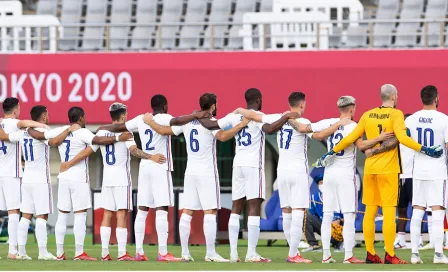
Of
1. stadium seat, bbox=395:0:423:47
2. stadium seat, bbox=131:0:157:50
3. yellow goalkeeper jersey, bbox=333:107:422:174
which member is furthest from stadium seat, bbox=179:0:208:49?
yellow goalkeeper jersey, bbox=333:107:422:174

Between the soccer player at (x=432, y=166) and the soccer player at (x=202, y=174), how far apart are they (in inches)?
93.9

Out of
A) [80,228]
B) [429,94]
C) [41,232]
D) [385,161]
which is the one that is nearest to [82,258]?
[80,228]

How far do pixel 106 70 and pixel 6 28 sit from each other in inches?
98.0

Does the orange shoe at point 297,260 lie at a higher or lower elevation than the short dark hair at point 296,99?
lower

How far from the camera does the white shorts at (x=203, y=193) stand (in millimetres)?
15648

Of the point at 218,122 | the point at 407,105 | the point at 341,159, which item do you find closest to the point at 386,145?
the point at 341,159

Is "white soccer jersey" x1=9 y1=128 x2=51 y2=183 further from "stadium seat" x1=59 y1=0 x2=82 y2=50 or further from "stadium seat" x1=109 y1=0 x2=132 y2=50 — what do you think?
"stadium seat" x1=59 y1=0 x2=82 y2=50

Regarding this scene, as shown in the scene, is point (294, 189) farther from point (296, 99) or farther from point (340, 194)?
point (296, 99)

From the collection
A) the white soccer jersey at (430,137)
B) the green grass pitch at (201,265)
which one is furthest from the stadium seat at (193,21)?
the white soccer jersey at (430,137)

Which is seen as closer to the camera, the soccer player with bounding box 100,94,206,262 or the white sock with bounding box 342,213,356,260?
the white sock with bounding box 342,213,356,260

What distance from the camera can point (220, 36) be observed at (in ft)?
86.0

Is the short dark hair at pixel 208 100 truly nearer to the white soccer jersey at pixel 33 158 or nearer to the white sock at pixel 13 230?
the white soccer jersey at pixel 33 158

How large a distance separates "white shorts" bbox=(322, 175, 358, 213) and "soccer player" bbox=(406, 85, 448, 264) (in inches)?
31.0

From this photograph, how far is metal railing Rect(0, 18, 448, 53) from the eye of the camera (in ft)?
85.5
